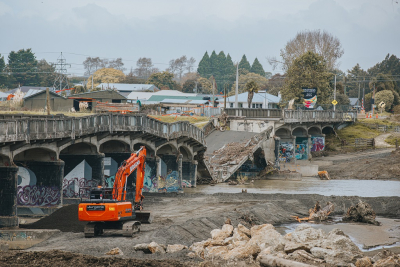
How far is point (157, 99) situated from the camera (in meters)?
144

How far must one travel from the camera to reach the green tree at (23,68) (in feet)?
588

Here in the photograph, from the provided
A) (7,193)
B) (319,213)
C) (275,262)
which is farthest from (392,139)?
(275,262)

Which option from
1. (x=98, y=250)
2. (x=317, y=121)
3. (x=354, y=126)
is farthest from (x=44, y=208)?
(x=354, y=126)

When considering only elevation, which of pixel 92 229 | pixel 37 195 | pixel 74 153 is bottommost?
pixel 92 229

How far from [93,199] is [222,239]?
7.27m

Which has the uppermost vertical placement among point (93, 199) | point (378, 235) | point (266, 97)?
point (266, 97)

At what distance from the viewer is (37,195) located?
45875mm

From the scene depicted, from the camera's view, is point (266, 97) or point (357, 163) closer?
point (357, 163)

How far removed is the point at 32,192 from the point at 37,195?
1.53 feet

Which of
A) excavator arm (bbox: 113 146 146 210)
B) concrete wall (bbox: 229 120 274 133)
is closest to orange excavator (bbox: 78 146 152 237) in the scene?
excavator arm (bbox: 113 146 146 210)

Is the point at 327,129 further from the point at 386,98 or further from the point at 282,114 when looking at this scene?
the point at 386,98

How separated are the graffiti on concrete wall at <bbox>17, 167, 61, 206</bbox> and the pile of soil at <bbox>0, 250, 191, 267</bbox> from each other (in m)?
19.4

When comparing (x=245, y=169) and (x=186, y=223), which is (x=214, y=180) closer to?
(x=245, y=169)

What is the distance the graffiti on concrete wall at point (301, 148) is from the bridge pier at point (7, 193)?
67857mm
